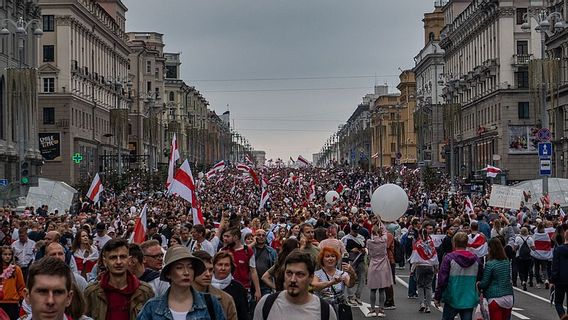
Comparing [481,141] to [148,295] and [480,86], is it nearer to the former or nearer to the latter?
[480,86]

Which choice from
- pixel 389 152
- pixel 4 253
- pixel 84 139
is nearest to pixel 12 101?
pixel 84 139

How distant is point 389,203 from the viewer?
21.4 metres

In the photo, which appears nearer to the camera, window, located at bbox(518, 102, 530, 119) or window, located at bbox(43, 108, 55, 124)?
window, located at bbox(518, 102, 530, 119)

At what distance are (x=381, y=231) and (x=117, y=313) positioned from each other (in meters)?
11.5

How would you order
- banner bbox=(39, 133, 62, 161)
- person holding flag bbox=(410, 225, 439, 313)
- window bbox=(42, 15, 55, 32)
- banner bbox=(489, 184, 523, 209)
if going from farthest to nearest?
1. window bbox=(42, 15, 55, 32)
2. banner bbox=(39, 133, 62, 161)
3. banner bbox=(489, 184, 523, 209)
4. person holding flag bbox=(410, 225, 439, 313)

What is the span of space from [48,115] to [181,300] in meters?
82.6

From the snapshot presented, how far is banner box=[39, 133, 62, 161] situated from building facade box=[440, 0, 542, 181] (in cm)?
2775

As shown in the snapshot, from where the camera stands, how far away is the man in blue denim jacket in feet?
22.5

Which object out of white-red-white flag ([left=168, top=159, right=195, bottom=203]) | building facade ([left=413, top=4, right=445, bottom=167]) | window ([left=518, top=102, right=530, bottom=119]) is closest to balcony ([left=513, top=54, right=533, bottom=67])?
window ([left=518, top=102, right=530, bottom=119])

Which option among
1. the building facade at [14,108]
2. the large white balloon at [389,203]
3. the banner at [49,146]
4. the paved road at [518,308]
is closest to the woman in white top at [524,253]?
the paved road at [518,308]

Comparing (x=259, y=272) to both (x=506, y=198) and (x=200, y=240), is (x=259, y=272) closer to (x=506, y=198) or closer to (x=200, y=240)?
(x=200, y=240)

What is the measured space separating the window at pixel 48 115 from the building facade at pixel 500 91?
28873mm

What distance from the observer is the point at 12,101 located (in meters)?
57.8

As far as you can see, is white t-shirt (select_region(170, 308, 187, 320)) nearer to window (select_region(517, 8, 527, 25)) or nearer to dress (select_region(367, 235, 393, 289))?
dress (select_region(367, 235, 393, 289))
